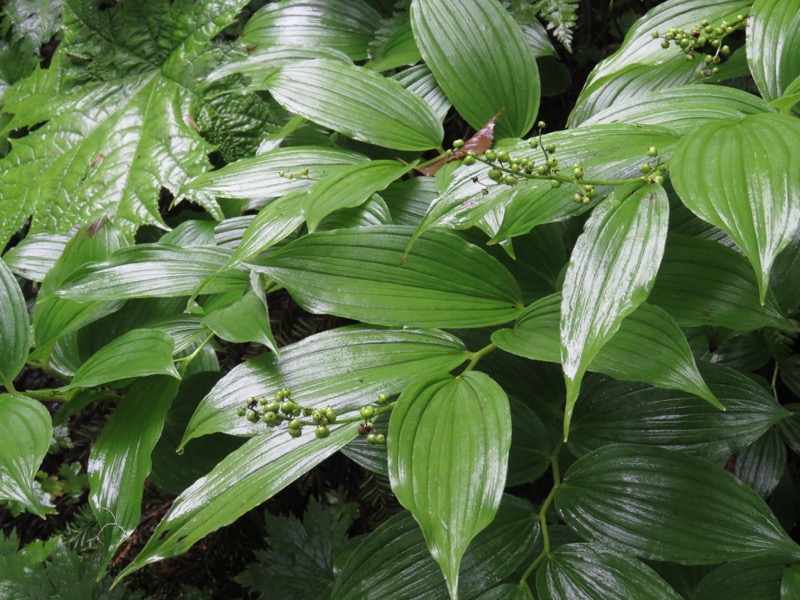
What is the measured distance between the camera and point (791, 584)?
2.78ft

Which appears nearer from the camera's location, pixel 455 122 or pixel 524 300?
pixel 524 300

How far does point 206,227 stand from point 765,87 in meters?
0.97

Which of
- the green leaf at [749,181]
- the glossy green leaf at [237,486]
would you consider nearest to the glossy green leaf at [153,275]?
the glossy green leaf at [237,486]

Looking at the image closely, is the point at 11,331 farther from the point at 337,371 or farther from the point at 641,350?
the point at 641,350

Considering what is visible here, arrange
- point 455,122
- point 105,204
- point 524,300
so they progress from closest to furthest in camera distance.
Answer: point 524,300 → point 105,204 → point 455,122

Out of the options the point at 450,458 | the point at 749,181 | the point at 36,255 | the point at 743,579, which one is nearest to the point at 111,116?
the point at 36,255

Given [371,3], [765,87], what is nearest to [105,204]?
[371,3]

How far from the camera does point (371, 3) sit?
168 centimetres

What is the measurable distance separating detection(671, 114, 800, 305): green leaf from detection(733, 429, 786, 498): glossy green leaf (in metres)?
0.54

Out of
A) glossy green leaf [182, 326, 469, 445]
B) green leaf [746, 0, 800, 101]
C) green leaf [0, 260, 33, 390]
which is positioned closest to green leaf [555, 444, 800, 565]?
glossy green leaf [182, 326, 469, 445]

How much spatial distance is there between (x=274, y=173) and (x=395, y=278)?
385 mm

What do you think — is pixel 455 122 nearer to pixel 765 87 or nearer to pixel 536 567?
pixel 765 87

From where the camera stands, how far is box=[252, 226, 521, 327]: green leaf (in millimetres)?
868

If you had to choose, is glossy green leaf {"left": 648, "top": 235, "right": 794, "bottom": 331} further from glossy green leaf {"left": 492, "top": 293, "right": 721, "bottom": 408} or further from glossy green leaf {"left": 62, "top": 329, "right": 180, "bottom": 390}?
glossy green leaf {"left": 62, "top": 329, "right": 180, "bottom": 390}
